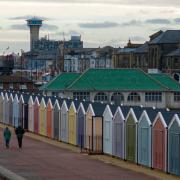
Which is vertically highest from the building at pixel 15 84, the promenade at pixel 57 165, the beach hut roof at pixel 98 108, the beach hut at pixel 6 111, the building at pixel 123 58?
the building at pixel 123 58

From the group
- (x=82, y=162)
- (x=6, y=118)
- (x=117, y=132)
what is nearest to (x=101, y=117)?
(x=117, y=132)

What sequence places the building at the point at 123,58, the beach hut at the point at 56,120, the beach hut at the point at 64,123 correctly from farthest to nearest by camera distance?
the building at the point at 123,58 → the beach hut at the point at 56,120 → the beach hut at the point at 64,123

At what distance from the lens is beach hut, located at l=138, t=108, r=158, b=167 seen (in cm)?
3725

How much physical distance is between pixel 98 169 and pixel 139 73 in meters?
58.3

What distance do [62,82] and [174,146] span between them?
57.3 metres

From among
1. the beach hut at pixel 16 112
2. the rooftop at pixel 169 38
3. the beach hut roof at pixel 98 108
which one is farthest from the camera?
the rooftop at pixel 169 38

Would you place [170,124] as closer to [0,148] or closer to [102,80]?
[0,148]

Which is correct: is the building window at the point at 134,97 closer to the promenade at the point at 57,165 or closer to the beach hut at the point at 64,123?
the beach hut at the point at 64,123

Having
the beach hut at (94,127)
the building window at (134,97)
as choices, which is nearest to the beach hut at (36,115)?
the beach hut at (94,127)

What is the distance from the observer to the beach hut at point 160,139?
35.3 meters

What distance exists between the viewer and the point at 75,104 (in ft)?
168

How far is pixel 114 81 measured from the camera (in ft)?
302

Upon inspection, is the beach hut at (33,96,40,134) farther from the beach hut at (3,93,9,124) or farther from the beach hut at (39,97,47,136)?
the beach hut at (3,93,9,124)

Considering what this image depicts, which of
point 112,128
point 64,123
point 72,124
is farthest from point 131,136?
point 64,123
